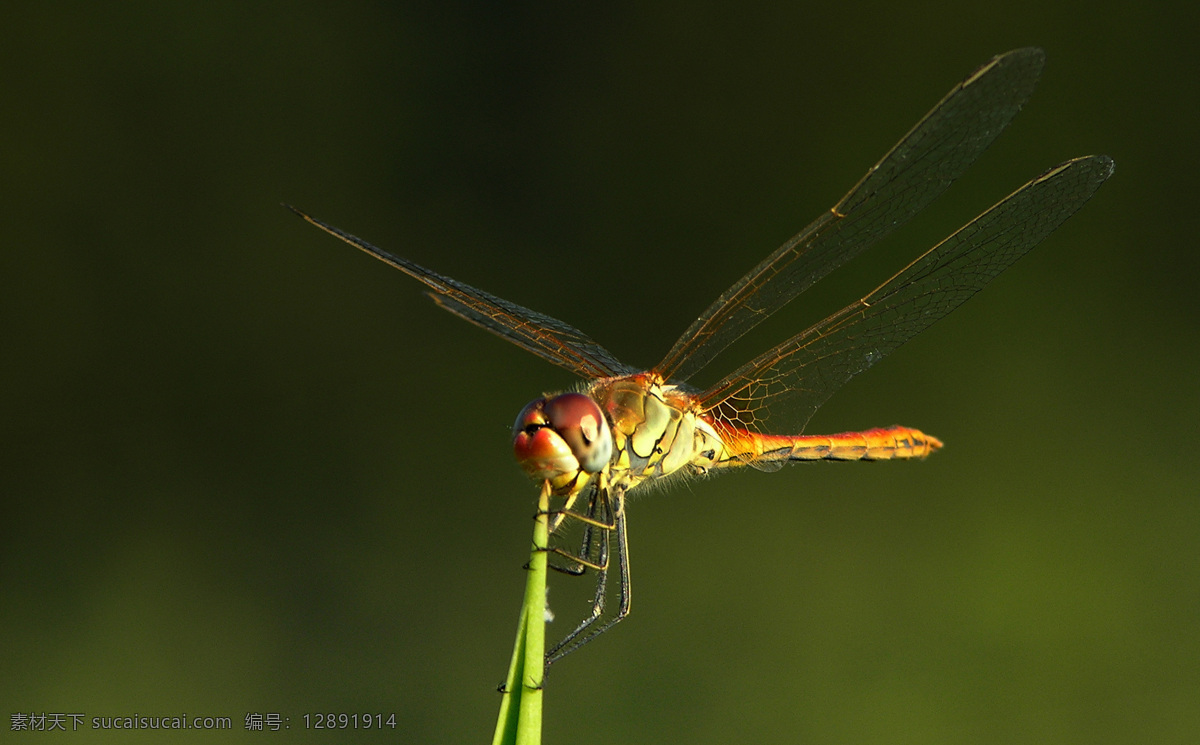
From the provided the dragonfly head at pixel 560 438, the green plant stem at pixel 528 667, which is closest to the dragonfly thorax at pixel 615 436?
the dragonfly head at pixel 560 438

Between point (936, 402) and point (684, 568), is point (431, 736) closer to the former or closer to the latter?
point (684, 568)

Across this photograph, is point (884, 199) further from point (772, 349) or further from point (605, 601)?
point (605, 601)

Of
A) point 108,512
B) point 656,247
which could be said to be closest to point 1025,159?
point 656,247

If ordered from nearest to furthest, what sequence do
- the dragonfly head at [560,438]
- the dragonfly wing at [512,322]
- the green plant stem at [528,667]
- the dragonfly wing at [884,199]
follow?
the green plant stem at [528,667], the dragonfly head at [560,438], the dragonfly wing at [884,199], the dragonfly wing at [512,322]

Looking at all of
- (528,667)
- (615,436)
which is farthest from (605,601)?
(528,667)

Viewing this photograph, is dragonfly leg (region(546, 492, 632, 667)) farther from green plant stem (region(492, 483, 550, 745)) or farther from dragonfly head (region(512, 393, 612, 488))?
green plant stem (region(492, 483, 550, 745))

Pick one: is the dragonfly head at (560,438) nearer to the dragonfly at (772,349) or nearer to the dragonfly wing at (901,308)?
the dragonfly at (772,349)
